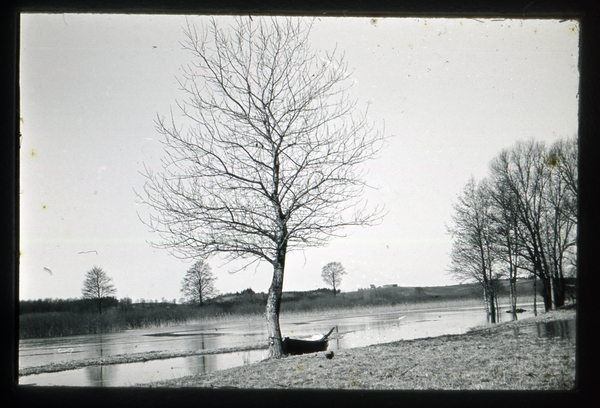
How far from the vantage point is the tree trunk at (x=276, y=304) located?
7496 mm

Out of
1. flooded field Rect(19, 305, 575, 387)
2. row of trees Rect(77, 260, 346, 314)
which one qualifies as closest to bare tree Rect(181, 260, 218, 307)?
row of trees Rect(77, 260, 346, 314)

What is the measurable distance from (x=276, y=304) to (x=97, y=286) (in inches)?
118

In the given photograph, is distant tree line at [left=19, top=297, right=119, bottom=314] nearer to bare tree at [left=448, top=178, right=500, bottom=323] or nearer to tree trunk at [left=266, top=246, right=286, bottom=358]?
tree trunk at [left=266, top=246, right=286, bottom=358]

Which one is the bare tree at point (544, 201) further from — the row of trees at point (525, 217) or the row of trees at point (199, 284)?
the row of trees at point (199, 284)

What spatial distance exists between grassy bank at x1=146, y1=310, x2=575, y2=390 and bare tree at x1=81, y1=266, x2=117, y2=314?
1.65m

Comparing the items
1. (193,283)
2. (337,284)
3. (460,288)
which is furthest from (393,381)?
(460,288)

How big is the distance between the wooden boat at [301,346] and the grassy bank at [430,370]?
1858 millimetres

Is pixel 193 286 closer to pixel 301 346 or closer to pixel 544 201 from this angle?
pixel 301 346

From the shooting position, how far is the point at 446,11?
3084 millimetres

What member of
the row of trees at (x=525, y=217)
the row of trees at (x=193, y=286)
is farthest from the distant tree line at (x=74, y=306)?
the row of trees at (x=525, y=217)

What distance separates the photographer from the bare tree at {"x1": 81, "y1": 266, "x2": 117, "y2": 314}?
5366mm

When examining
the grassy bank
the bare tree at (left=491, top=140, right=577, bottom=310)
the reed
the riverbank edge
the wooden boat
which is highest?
the bare tree at (left=491, top=140, right=577, bottom=310)

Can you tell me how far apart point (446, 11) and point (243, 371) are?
498 centimetres
